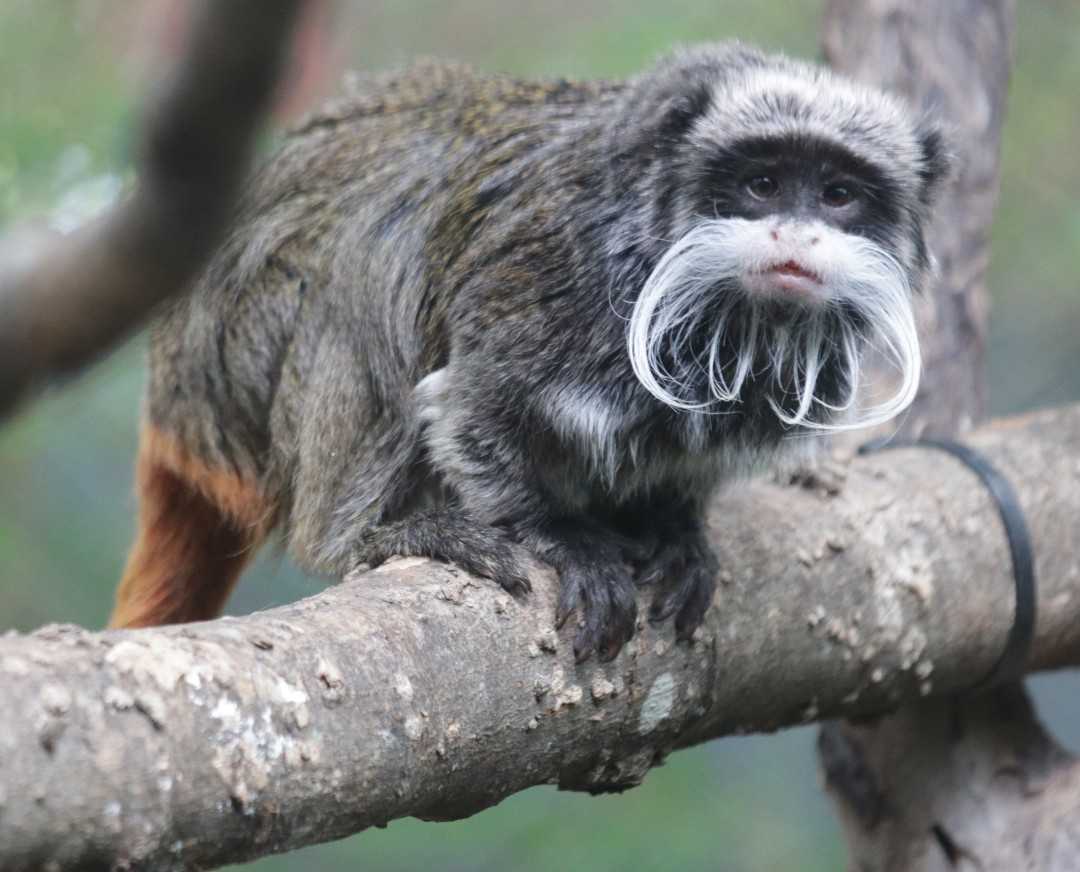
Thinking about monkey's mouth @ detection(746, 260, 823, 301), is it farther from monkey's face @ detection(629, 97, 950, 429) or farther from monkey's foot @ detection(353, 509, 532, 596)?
monkey's foot @ detection(353, 509, 532, 596)

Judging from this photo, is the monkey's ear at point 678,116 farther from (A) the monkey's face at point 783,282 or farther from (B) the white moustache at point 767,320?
(B) the white moustache at point 767,320

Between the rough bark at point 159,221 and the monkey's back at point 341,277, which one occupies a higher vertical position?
the monkey's back at point 341,277

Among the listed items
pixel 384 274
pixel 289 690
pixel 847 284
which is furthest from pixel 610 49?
pixel 289 690

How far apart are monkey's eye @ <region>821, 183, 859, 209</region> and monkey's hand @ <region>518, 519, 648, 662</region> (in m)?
0.75

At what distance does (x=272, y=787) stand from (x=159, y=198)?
1.24 m

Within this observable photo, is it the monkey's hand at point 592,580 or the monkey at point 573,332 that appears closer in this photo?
the monkey's hand at point 592,580

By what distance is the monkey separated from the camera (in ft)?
8.20

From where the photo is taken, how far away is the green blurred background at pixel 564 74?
4.33 metres

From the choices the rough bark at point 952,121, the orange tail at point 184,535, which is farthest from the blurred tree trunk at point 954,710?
the orange tail at point 184,535

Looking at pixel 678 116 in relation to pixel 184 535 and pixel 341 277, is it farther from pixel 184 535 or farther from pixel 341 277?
pixel 184 535

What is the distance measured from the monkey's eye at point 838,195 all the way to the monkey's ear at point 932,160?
0.80 feet

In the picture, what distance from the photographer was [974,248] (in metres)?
3.72

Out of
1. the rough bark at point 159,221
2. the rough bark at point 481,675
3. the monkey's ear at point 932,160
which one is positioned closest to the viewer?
the rough bark at point 159,221

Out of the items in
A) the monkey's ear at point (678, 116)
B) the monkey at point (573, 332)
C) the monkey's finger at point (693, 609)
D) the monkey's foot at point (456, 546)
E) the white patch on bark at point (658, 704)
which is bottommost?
the white patch on bark at point (658, 704)
